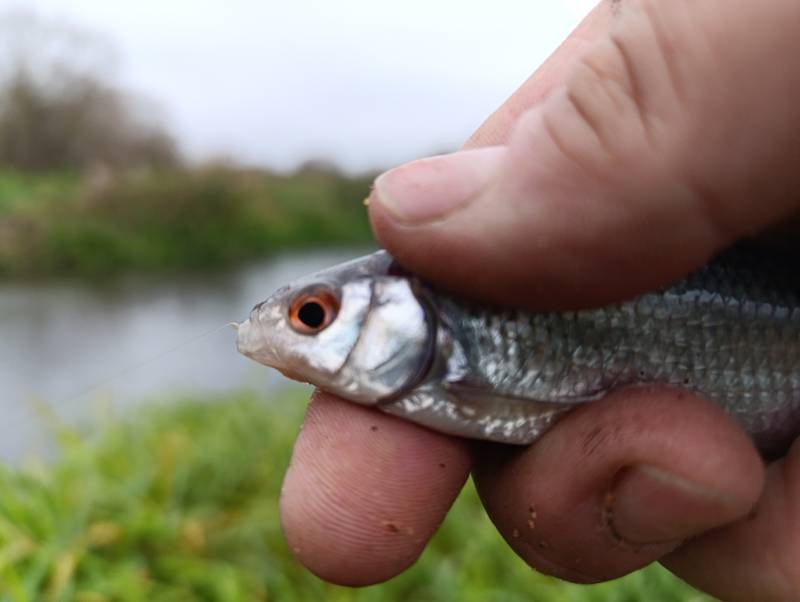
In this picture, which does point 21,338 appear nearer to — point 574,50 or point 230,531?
point 230,531

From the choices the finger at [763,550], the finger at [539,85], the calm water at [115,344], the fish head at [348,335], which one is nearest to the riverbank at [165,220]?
the calm water at [115,344]

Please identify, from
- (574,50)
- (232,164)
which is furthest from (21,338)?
(232,164)

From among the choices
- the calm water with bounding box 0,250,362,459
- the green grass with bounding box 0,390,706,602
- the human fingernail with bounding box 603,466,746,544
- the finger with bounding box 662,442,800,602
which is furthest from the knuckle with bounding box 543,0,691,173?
the calm water with bounding box 0,250,362,459

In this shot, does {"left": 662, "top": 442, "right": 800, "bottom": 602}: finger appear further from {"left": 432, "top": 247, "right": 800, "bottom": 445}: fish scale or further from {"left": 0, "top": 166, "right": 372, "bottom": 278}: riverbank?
{"left": 0, "top": 166, "right": 372, "bottom": 278}: riverbank

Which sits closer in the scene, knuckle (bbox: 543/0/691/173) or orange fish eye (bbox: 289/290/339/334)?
knuckle (bbox: 543/0/691/173)

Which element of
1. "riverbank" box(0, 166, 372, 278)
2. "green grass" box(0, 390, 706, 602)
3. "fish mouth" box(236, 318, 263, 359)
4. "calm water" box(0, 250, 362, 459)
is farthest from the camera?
"riverbank" box(0, 166, 372, 278)

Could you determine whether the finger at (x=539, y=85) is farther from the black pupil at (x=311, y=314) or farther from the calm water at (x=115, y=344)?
the calm water at (x=115, y=344)

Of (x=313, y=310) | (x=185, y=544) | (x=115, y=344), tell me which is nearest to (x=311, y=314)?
(x=313, y=310)
